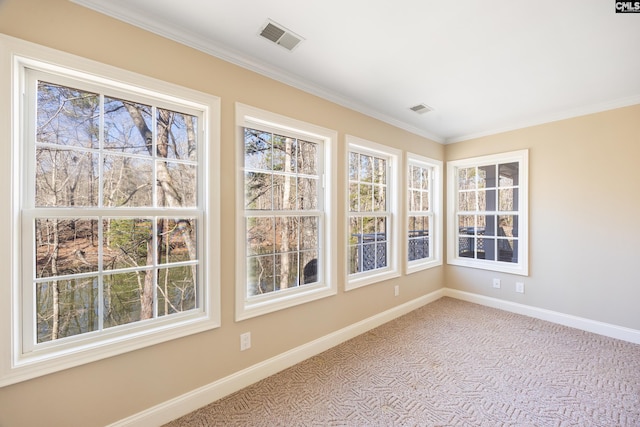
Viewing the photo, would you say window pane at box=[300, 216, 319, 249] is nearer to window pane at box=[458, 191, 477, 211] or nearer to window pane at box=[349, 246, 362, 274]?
window pane at box=[349, 246, 362, 274]

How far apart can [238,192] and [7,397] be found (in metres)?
1.58

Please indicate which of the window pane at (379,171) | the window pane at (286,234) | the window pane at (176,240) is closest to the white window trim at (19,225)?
the window pane at (176,240)

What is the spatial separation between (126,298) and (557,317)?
4.42 metres

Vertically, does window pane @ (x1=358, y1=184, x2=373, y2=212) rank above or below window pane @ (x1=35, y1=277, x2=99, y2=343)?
above

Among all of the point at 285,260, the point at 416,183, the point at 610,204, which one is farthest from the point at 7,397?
the point at 610,204

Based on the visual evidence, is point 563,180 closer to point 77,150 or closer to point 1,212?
point 77,150

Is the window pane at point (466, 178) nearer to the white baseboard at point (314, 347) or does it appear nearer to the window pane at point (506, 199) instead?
the window pane at point (506, 199)

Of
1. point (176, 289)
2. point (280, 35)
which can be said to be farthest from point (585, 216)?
point (176, 289)

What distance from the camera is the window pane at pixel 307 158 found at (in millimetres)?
2586

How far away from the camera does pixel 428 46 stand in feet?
6.38

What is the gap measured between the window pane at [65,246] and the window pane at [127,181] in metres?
0.19

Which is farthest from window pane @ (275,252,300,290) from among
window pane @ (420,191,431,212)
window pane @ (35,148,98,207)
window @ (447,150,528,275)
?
window @ (447,150,528,275)

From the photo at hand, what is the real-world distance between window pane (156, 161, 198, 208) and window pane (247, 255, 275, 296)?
692 millimetres

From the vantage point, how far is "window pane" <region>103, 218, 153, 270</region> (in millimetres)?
1634
